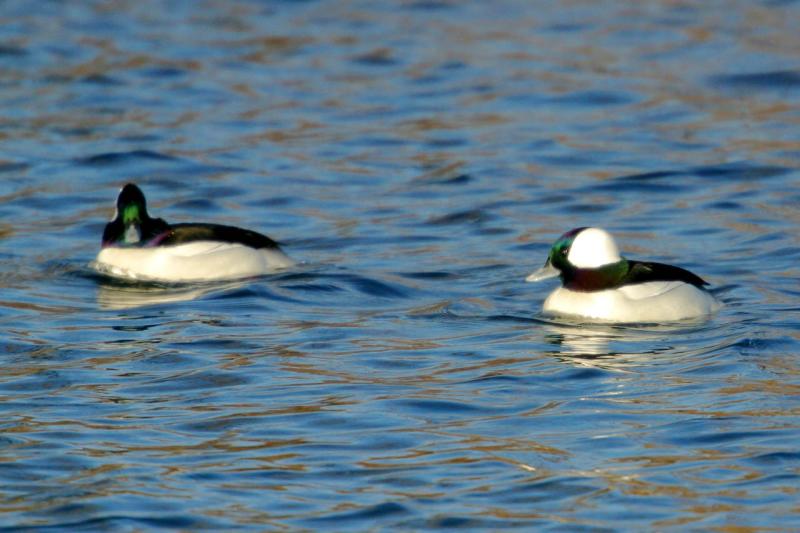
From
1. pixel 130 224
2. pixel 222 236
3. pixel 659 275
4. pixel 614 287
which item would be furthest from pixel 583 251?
pixel 130 224

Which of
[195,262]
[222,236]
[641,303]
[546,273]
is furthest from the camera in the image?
[195,262]

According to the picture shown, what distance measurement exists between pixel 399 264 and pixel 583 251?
2182 millimetres

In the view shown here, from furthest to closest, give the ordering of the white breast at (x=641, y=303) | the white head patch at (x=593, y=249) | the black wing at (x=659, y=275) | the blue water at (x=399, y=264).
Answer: the white head patch at (x=593, y=249) < the black wing at (x=659, y=275) < the white breast at (x=641, y=303) < the blue water at (x=399, y=264)

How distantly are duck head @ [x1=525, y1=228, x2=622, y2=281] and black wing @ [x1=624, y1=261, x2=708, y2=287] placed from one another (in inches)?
8.0

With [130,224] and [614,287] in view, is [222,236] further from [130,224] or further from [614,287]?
[614,287]

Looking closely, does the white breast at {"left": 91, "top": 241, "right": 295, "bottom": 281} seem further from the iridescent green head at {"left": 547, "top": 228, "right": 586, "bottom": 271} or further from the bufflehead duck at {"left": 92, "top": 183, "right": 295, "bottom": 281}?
the iridescent green head at {"left": 547, "top": 228, "right": 586, "bottom": 271}

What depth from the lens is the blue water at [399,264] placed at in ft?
24.2

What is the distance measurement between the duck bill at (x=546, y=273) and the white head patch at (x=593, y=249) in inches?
8.2

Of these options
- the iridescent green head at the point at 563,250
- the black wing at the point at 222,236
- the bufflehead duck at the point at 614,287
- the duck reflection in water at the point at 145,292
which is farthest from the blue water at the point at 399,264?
the iridescent green head at the point at 563,250

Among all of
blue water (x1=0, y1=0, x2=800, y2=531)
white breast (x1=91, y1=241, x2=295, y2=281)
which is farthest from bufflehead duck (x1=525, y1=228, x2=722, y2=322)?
white breast (x1=91, y1=241, x2=295, y2=281)

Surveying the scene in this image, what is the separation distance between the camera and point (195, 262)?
12.7 metres

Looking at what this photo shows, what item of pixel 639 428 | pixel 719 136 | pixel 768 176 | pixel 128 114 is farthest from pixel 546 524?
pixel 128 114

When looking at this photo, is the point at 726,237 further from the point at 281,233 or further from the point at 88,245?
the point at 88,245

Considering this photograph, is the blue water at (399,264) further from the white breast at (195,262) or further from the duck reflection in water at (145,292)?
the white breast at (195,262)
